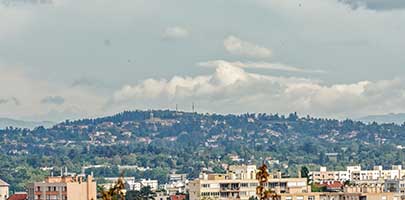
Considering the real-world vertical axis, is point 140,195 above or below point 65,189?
above

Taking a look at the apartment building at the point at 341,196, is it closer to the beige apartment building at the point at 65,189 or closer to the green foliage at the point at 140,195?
the beige apartment building at the point at 65,189

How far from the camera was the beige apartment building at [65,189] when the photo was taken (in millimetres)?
105750

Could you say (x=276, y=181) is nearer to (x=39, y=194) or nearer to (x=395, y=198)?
(x=395, y=198)

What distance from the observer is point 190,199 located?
427 ft

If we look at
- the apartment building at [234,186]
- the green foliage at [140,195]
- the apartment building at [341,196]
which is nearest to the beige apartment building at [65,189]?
the apartment building at [341,196]

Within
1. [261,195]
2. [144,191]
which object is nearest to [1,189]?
[144,191]

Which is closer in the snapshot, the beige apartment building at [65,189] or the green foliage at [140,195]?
the beige apartment building at [65,189]

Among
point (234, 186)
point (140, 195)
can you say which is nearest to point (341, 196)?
point (234, 186)

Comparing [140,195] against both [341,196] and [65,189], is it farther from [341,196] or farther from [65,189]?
[65,189]

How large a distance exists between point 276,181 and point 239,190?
125 inches

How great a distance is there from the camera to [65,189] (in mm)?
105938

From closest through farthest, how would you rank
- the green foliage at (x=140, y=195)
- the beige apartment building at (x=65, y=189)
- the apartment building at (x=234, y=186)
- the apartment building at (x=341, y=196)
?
the beige apartment building at (x=65, y=189), the apartment building at (x=341, y=196), the apartment building at (x=234, y=186), the green foliage at (x=140, y=195)

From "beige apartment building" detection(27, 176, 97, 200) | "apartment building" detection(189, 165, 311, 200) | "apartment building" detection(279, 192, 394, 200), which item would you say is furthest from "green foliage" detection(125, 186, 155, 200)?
"beige apartment building" detection(27, 176, 97, 200)

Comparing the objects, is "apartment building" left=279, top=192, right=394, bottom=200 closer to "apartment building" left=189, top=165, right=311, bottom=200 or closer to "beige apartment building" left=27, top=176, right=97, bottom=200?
"apartment building" left=189, top=165, right=311, bottom=200
